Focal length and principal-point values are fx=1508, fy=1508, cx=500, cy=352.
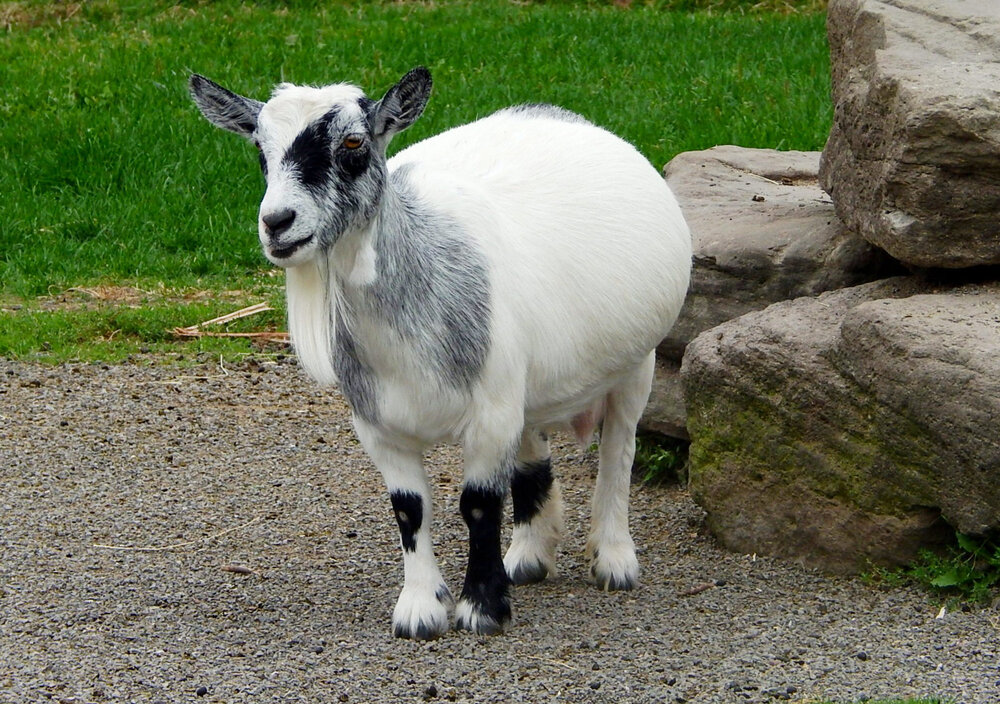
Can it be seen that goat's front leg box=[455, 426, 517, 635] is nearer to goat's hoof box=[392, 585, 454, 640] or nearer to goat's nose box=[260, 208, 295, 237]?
goat's hoof box=[392, 585, 454, 640]

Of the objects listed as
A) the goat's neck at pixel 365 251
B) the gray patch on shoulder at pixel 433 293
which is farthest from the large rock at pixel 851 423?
the goat's neck at pixel 365 251

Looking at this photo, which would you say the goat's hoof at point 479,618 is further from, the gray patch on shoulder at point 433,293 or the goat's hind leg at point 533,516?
the gray patch on shoulder at point 433,293

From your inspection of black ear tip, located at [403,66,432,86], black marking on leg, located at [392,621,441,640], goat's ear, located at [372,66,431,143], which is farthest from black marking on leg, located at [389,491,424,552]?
black ear tip, located at [403,66,432,86]

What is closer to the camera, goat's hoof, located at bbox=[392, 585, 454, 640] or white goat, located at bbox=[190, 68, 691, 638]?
white goat, located at bbox=[190, 68, 691, 638]

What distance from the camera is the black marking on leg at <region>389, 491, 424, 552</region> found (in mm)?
4875

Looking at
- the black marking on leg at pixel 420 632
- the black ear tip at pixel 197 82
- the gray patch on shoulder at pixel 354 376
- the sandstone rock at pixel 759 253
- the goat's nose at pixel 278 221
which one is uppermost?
the black ear tip at pixel 197 82

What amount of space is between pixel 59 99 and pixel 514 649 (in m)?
8.30

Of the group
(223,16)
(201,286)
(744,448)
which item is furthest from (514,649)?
(223,16)

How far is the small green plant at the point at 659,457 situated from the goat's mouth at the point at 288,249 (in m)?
2.74

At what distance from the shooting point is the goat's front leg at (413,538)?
486cm

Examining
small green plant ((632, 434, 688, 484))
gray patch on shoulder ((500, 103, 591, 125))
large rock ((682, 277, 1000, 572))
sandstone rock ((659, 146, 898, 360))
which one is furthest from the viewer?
small green plant ((632, 434, 688, 484))

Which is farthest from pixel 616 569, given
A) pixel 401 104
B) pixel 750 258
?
pixel 401 104

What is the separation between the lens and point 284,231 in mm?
4191

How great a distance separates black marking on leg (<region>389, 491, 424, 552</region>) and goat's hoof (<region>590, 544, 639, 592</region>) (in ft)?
2.84
